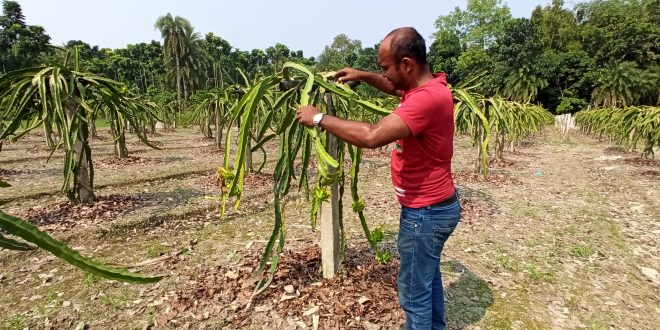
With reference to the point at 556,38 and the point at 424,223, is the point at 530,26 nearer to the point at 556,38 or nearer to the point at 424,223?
the point at 556,38

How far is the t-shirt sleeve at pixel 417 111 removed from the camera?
2.11 meters

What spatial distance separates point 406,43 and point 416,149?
0.65 m

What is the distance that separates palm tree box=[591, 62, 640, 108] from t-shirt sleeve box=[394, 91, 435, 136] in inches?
1691

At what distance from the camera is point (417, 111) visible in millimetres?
2117

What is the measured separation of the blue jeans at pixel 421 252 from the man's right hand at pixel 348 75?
1.13 meters

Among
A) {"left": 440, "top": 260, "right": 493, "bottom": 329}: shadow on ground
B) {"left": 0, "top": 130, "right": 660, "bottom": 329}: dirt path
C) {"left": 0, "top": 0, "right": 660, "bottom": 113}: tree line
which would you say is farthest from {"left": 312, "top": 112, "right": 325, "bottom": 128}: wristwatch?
{"left": 0, "top": 0, "right": 660, "bottom": 113}: tree line

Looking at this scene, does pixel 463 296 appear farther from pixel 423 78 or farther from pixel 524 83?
pixel 524 83

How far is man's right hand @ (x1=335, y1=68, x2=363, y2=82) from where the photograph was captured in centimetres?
296

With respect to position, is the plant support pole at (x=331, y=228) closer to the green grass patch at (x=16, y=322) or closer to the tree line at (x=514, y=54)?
the green grass patch at (x=16, y=322)

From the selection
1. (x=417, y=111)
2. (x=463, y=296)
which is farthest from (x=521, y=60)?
(x=417, y=111)

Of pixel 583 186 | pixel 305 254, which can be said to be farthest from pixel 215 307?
pixel 583 186

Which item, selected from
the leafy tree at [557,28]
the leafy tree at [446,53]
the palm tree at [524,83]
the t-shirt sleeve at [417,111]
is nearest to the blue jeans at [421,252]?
the t-shirt sleeve at [417,111]

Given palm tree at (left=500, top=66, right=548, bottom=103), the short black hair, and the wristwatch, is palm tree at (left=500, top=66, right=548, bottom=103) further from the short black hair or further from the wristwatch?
the wristwatch

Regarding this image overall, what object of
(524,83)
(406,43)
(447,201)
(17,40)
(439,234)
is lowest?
(439,234)
